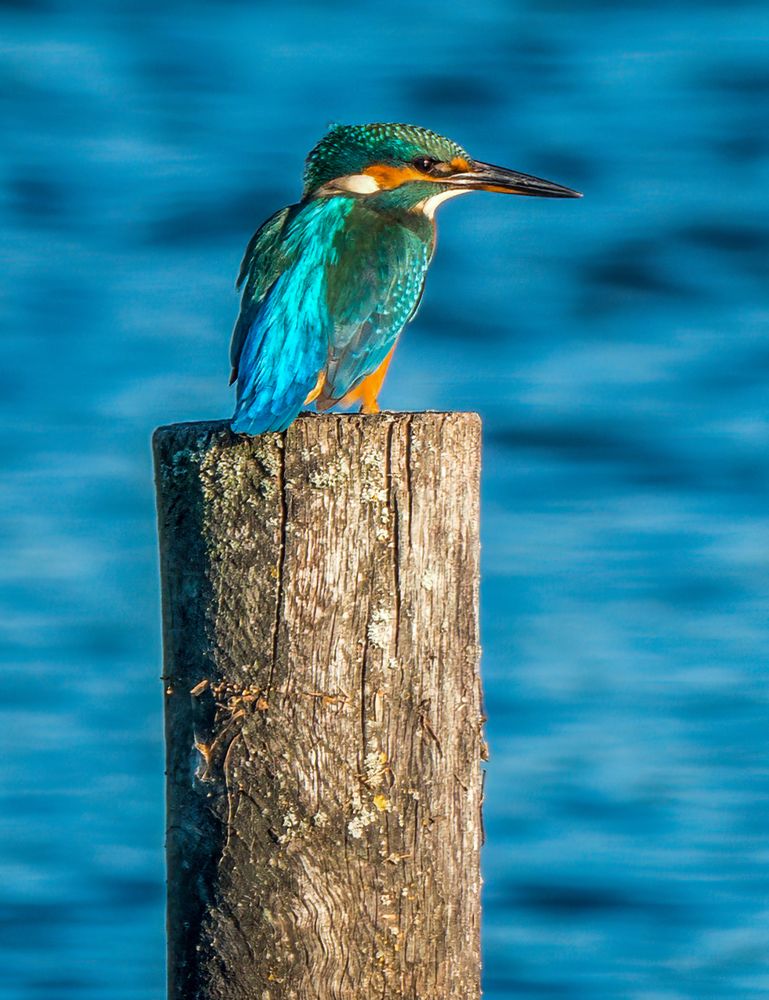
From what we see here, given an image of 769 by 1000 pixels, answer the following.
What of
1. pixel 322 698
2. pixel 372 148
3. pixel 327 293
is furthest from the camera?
pixel 372 148

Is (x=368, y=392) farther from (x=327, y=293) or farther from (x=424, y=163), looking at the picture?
(x=424, y=163)

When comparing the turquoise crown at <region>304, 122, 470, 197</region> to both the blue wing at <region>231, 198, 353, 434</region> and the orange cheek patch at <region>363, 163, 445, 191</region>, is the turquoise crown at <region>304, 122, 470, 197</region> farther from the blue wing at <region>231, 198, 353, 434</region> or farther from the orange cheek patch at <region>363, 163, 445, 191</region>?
the blue wing at <region>231, 198, 353, 434</region>

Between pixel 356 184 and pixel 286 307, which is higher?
pixel 356 184

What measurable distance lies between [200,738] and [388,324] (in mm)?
1309

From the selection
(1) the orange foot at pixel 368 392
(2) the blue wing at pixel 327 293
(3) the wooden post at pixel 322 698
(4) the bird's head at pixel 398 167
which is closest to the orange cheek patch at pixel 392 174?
(4) the bird's head at pixel 398 167

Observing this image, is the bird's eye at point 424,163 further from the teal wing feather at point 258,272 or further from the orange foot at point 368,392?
the orange foot at point 368,392

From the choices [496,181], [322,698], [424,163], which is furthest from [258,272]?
[322,698]

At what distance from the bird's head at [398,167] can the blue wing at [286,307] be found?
24 centimetres

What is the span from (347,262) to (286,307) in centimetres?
28

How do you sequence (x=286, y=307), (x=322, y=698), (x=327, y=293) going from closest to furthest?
(x=322, y=698) < (x=286, y=307) < (x=327, y=293)

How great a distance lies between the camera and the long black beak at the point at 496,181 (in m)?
3.94

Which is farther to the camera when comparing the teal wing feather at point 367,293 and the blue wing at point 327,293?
the teal wing feather at point 367,293

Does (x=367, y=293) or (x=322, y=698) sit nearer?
(x=322, y=698)

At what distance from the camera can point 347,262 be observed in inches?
136
